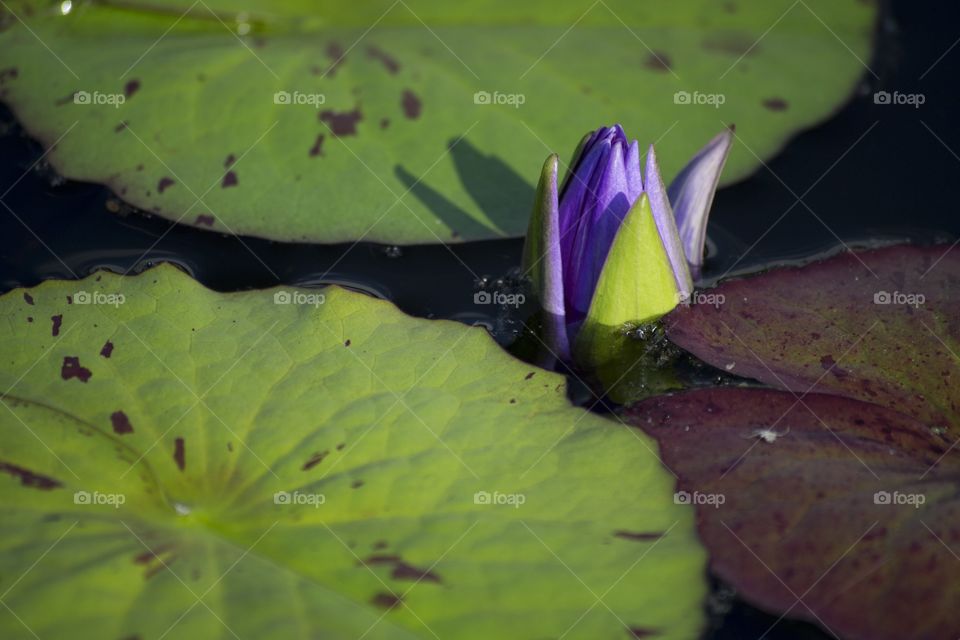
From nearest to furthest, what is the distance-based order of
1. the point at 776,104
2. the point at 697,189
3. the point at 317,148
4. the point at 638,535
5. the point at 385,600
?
the point at 385,600, the point at 638,535, the point at 697,189, the point at 317,148, the point at 776,104

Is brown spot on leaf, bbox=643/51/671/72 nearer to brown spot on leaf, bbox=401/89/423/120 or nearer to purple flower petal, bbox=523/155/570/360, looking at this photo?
brown spot on leaf, bbox=401/89/423/120

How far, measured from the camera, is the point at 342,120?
9.37 ft

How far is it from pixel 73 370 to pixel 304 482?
70 cm

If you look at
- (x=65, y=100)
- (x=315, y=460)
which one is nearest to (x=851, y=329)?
(x=315, y=460)

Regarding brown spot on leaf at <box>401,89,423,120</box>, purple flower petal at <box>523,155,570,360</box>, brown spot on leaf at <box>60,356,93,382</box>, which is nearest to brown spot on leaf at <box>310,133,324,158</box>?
brown spot on leaf at <box>401,89,423,120</box>

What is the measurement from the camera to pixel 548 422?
2225 mm

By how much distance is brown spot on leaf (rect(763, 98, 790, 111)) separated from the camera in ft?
9.64

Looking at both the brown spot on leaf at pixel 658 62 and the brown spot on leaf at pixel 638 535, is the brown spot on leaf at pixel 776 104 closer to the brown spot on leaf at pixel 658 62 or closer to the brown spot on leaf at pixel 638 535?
the brown spot on leaf at pixel 658 62

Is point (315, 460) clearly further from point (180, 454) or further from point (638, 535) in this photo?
point (638, 535)

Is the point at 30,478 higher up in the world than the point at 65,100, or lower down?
lower down

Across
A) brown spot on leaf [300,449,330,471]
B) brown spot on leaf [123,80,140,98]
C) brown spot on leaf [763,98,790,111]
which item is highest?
brown spot on leaf [123,80,140,98]

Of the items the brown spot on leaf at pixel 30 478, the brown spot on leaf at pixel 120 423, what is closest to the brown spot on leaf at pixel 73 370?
the brown spot on leaf at pixel 120 423

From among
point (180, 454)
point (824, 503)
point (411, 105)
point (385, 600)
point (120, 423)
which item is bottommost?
point (824, 503)

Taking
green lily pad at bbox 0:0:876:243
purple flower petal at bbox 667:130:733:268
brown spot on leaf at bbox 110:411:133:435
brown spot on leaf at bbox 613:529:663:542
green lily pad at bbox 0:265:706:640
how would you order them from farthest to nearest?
green lily pad at bbox 0:0:876:243, purple flower petal at bbox 667:130:733:268, brown spot on leaf at bbox 110:411:133:435, brown spot on leaf at bbox 613:529:663:542, green lily pad at bbox 0:265:706:640
